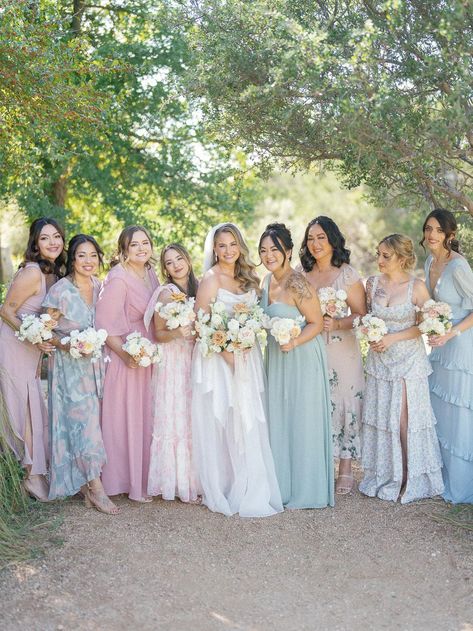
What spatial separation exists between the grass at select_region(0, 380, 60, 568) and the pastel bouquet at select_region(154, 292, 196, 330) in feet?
4.90

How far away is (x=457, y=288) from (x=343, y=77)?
2.18 meters

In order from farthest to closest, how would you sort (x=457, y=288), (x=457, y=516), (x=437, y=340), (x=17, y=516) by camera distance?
(x=457, y=288) → (x=437, y=340) → (x=457, y=516) → (x=17, y=516)

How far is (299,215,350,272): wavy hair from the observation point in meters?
6.64

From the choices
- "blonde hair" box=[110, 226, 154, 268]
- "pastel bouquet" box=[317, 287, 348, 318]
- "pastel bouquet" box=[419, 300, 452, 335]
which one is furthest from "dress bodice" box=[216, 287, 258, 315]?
"pastel bouquet" box=[419, 300, 452, 335]

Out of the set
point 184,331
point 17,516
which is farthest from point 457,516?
point 17,516

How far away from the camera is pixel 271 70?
217 inches

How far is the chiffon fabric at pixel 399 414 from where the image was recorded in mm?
6395

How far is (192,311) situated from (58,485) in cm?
178

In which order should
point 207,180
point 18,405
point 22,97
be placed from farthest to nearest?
point 207,180
point 22,97
point 18,405

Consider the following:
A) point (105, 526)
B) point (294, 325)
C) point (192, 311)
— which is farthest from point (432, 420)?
point (105, 526)

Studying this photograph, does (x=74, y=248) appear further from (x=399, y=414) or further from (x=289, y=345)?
(x=399, y=414)

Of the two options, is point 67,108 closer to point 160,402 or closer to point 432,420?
point 160,402

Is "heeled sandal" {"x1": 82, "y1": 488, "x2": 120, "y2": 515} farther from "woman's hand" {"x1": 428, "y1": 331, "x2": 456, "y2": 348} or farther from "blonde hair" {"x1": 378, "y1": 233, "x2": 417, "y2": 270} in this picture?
"blonde hair" {"x1": 378, "y1": 233, "x2": 417, "y2": 270}

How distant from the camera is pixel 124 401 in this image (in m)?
6.44
